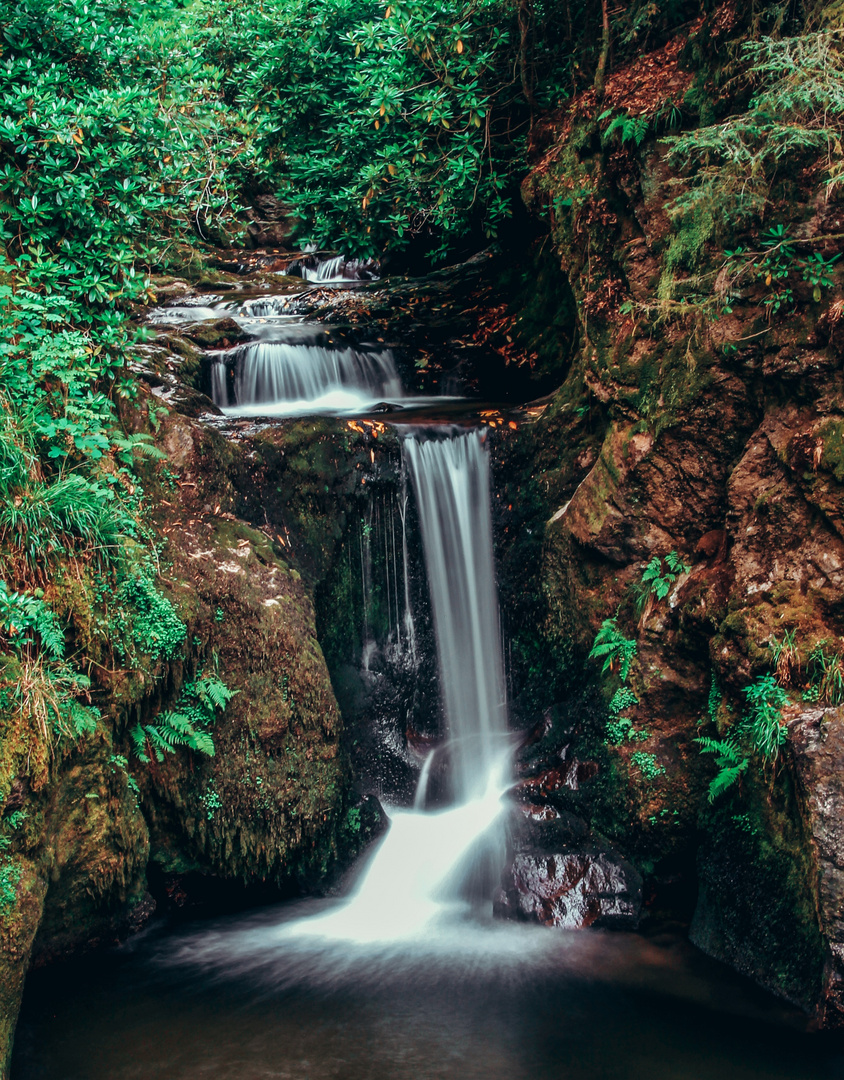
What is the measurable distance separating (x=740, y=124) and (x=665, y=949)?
584 cm

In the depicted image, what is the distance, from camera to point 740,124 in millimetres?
4953

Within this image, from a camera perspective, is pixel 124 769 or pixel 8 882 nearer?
pixel 8 882

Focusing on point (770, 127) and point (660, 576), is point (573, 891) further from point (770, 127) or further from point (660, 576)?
point (770, 127)

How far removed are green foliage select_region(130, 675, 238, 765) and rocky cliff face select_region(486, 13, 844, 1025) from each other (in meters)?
2.86

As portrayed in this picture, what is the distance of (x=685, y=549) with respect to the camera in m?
6.04

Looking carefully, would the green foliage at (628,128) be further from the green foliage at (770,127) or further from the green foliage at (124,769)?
the green foliage at (124,769)

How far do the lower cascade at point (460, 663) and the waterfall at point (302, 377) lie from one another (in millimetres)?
2289

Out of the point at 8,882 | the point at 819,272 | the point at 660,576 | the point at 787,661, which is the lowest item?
the point at 8,882

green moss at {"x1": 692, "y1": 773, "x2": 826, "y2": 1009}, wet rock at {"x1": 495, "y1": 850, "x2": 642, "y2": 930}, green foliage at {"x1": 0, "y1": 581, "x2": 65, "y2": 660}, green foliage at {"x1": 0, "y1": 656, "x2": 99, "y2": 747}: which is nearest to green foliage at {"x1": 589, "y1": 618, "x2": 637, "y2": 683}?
green moss at {"x1": 692, "y1": 773, "x2": 826, "y2": 1009}

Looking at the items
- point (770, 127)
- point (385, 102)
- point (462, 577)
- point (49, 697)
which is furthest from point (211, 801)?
point (385, 102)

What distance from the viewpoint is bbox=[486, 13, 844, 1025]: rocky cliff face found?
4777 mm

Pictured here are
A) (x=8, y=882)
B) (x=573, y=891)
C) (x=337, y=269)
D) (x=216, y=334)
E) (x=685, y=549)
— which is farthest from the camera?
(x=337, y=269)

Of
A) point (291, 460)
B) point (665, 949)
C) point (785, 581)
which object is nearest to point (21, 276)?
point (291, 460)

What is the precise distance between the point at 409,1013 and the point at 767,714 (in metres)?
3.00
